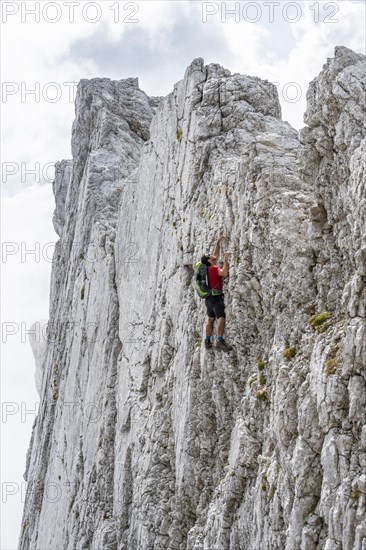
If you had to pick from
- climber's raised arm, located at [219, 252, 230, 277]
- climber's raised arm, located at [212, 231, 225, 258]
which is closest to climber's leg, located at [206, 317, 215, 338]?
climber's raised arm, located at [219, 252, 230, 277]

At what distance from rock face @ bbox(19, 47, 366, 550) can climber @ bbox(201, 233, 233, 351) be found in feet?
1.08

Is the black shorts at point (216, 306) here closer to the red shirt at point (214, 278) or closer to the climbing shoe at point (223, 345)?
the red shirt at point (214, 278)

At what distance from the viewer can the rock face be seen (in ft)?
53.8

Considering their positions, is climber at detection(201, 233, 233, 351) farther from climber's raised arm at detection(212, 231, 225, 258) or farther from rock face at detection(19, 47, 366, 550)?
climber's raised arm at detection(212, 231, 225, 258)

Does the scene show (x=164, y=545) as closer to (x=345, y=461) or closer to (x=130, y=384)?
(x=130, y=384)

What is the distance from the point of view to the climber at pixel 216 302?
75.6 ft

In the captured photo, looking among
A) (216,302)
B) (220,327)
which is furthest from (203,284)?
(220,327)

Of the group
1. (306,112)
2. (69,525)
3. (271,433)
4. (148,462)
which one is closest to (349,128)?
(306,112)

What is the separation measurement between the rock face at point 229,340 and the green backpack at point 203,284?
0.57m

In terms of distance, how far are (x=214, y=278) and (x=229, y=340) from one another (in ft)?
6.12

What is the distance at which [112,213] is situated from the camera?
4134cm

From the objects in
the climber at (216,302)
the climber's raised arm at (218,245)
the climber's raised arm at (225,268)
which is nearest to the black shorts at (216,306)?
the climber at (216,302)

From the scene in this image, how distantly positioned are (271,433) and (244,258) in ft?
18.8

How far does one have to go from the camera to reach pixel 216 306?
23422 mm
